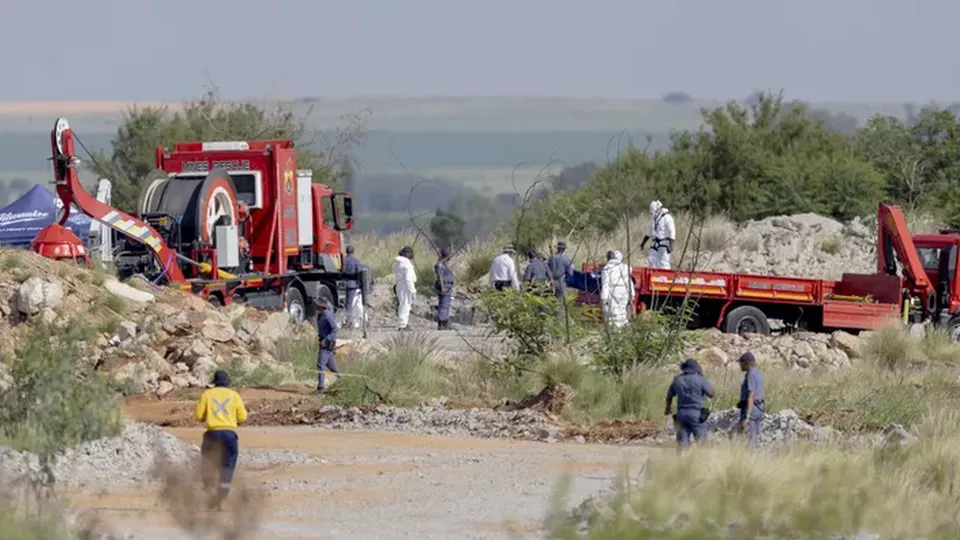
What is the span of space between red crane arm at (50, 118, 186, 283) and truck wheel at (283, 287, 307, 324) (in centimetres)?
361

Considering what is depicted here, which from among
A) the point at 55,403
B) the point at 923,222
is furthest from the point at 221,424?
the point at 923,222

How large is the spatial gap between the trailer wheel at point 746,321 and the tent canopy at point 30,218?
12.2 m

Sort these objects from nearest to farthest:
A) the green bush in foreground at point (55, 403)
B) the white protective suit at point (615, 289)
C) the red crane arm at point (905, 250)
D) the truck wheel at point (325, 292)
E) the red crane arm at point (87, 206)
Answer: the green bush in foreground at point (55, 403) < the white protective suit at point (615, 289) < the red crane arm at point (87, 206) < the red crane arm at point (905, 250) < the truck wheel at point (325, 292)

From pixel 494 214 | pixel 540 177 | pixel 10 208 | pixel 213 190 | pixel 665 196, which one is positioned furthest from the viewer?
pixel 665 196

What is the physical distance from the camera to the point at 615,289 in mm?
25391

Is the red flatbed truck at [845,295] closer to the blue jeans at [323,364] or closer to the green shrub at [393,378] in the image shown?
the green shrub at [393,378]

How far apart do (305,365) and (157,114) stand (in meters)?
26.8

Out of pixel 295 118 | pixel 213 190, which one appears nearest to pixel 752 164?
pixel 295 118

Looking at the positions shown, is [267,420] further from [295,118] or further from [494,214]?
[295,118]

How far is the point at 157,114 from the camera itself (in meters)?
51.5

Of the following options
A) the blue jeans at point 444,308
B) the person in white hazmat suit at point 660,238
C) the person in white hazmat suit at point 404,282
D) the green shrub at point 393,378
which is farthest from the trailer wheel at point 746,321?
the green shrub at point 393,378

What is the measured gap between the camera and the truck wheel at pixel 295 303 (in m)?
34.3

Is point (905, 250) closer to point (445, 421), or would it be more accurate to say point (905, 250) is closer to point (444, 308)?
point (444, 308)

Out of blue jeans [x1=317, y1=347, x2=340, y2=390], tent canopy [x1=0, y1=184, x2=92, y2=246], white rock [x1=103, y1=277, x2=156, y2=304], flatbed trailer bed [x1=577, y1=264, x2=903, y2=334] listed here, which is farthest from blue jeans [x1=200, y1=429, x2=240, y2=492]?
tent canopy [x1=0, y1=184, x2=92, y2=246]
